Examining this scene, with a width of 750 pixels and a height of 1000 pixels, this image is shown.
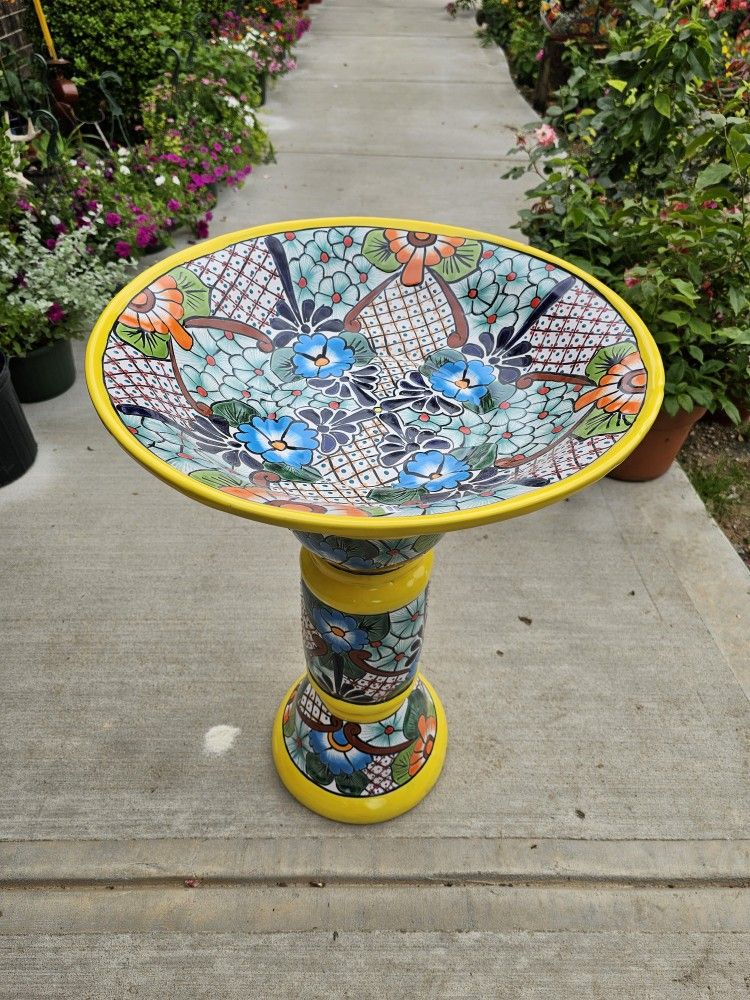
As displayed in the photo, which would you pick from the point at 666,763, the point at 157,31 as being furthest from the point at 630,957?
the point at 157,31

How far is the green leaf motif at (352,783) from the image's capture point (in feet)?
6.18

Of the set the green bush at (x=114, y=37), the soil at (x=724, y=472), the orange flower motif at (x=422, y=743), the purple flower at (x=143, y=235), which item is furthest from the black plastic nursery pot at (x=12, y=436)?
the green bush at (x=114, y=37)

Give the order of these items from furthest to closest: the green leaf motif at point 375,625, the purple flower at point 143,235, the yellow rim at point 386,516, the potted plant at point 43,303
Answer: the purple flower at point 143,235, the potted plant at point 43,303, the green leaf motif at point 375,625, the yellow rim at point 386,516

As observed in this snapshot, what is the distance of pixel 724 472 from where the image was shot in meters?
3.21

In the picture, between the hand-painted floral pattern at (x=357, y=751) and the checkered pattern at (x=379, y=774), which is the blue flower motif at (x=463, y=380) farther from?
the checkered pattern at (x=379, y=774)

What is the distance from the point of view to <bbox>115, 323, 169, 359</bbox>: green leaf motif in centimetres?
117

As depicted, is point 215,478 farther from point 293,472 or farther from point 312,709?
point 312,709

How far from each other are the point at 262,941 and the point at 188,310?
1443 mm

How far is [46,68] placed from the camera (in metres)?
4.37

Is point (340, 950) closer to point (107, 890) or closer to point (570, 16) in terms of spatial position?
point (107, 890)

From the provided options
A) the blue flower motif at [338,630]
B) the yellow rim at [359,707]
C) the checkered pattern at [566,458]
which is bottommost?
the yellow rim at [359,707]

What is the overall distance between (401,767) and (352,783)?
0.14 m

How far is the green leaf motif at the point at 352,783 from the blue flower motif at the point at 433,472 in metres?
1.02

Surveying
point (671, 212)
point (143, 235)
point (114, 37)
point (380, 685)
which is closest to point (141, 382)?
point (380, 685)
